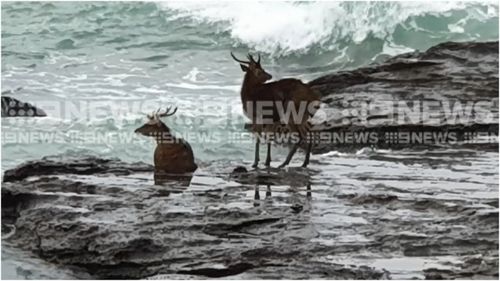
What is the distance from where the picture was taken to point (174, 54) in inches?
117

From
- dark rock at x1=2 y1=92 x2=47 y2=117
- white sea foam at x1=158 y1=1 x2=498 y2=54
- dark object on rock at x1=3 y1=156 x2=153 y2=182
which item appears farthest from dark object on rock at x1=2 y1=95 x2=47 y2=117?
white sea foam at x1=158 y1=1 x2=498 y2=54

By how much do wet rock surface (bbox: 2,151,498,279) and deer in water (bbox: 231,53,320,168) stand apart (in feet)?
0.41

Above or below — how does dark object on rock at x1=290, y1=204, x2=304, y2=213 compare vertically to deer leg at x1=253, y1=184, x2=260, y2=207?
below

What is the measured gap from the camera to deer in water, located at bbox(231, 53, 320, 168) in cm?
279

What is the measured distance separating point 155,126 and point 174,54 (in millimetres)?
263

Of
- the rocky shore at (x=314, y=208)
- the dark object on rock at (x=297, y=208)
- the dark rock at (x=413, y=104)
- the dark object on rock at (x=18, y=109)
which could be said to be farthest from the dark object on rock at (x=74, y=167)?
the dark rock at (x=413, y=104)

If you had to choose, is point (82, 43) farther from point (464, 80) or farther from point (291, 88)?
point (464, 80)

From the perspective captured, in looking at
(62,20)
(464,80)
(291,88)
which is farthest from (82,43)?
(464,80)

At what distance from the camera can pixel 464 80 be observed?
295 cm

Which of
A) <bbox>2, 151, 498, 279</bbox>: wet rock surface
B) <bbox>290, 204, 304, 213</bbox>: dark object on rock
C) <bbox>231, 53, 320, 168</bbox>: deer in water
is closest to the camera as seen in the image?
<bbox>2, 151, 498, 279</bbox>: wet rock surface

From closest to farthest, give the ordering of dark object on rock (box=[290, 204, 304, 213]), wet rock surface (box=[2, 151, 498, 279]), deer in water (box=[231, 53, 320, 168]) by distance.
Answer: wet rock surface (box=[2, 151, 498, 279]) < dark object on rock (box=[290, 204, 304, 213]) < deer in water (box=[231, 53, 320, 168])

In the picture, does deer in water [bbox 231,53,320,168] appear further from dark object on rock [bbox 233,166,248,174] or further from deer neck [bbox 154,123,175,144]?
deer neck [bbox 154,123,175,144]

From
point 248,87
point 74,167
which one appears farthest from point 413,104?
point 74,167

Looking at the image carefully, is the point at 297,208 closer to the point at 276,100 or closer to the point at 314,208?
the point at 314,208
